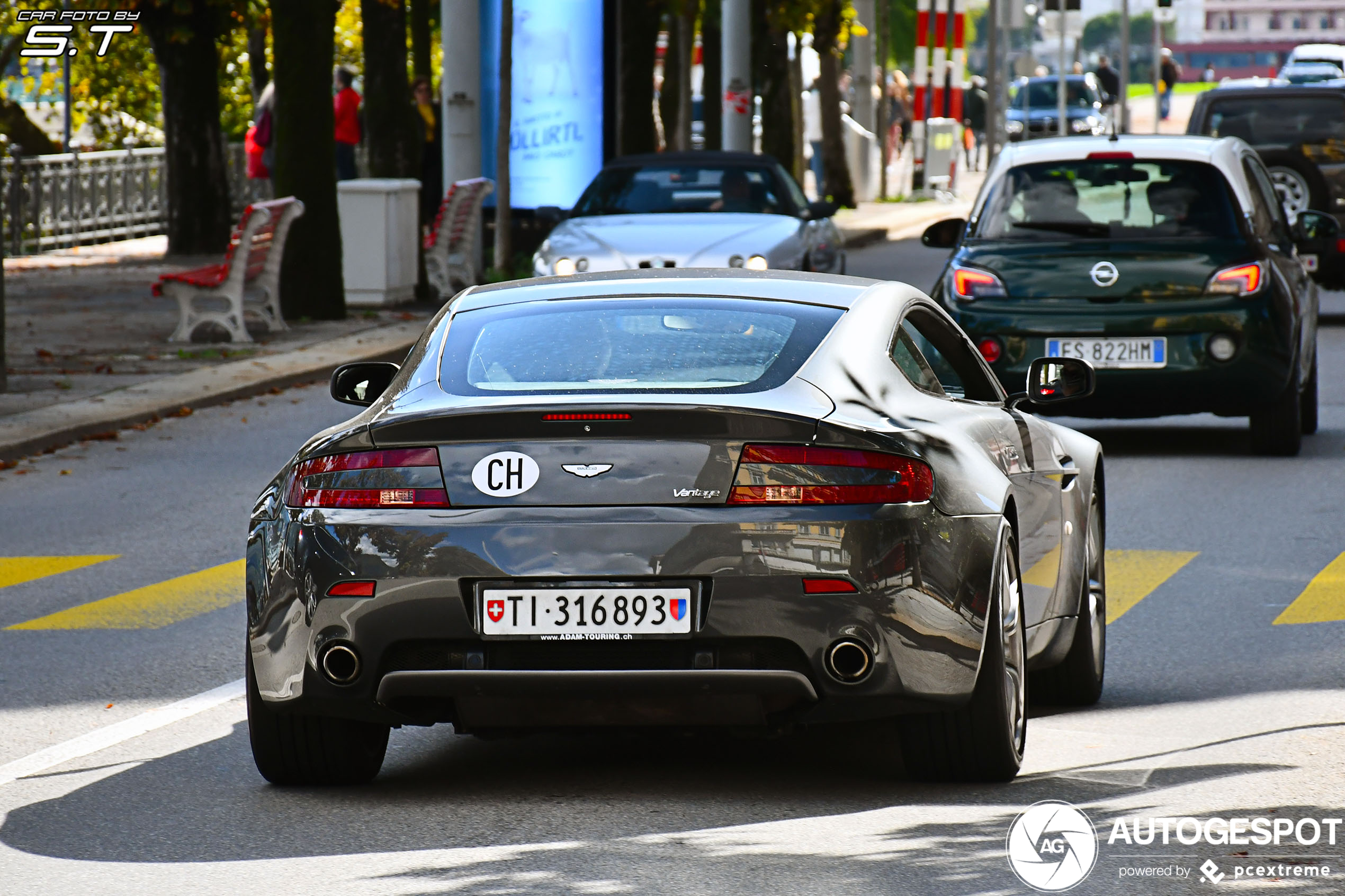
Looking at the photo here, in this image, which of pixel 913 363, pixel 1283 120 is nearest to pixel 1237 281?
pixel 913 363

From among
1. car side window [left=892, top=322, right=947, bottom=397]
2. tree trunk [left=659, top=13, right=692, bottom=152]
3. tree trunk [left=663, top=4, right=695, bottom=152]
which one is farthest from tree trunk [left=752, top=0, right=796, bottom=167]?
car side window [left=892, top=322, right=947, bottom=397]

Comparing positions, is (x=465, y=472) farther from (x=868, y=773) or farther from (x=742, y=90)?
(x=742, y=90)

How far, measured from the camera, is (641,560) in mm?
5441

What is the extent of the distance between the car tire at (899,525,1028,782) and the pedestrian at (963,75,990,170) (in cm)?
5683

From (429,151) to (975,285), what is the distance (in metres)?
18.2

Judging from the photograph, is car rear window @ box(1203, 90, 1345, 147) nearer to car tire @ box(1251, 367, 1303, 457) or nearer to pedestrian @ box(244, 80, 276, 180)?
car tire @ box(1251, 367, 1303, 457)

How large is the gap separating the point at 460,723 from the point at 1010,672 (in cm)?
134

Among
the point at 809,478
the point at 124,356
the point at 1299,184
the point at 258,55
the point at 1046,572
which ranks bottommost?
the point at 124,356

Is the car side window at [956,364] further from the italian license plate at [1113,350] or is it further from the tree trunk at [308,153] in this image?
the tree trunk at [308,153]

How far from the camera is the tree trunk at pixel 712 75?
39188mm

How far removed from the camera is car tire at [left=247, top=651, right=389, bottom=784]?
19.5 feet

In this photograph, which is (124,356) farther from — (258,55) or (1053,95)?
(1053,95)

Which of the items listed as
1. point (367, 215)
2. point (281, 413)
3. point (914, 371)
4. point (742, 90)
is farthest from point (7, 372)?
point (742, 90)

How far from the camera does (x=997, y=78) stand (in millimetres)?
50188
